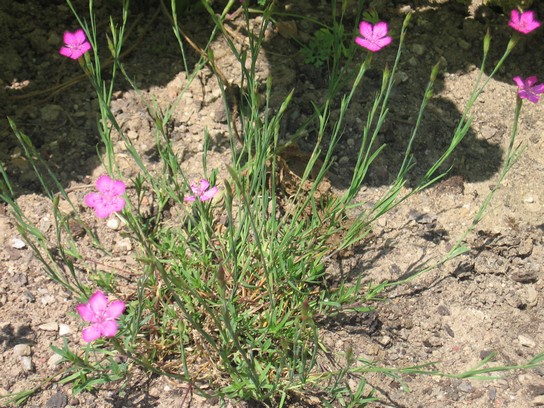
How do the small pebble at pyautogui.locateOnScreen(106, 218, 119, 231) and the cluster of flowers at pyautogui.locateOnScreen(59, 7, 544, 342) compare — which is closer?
the cluster of flowers at pyautogui.locateOnScreen(59, 7, 544, 342)

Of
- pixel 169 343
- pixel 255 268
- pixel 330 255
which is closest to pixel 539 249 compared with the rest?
pixel 330 255

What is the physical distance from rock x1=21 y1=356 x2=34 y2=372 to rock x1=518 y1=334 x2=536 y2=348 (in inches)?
63.4

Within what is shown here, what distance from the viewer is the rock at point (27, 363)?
2055mm

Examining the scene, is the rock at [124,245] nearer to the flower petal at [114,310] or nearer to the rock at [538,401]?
the flower petal at [114,310]

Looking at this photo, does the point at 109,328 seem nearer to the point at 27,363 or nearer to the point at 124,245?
the point at 27,363

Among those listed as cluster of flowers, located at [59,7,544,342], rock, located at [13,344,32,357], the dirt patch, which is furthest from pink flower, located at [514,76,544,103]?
rock, located at [13,344,32,357]

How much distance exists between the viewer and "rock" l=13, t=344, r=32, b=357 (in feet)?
6.83

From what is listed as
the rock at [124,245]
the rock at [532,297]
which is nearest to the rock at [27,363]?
the rock at [124,245]

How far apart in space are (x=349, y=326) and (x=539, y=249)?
0.80 metres

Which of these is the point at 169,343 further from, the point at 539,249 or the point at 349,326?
the point at 539,249

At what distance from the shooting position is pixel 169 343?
82.9 inches

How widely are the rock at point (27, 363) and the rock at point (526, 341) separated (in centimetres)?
161

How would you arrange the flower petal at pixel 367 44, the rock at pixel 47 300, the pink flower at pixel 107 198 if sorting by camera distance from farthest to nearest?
the rock at pixel 47 300, the flower petal at pixel 367 44, the pink flower at pixel 107 198

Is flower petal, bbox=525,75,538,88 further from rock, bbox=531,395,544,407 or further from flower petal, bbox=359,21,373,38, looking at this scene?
rock, bbox=531,395,544,407
